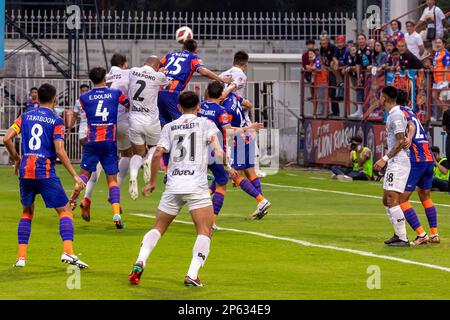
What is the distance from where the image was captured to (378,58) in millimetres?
31500

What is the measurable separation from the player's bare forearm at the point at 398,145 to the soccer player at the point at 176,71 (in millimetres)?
4937

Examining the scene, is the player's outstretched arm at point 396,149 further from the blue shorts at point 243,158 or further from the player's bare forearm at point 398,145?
the blue shorts at point 243,158

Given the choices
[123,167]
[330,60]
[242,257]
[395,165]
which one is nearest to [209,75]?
[123,167]

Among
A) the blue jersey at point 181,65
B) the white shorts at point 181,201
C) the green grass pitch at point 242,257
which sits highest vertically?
the blue jersey at point 181,65

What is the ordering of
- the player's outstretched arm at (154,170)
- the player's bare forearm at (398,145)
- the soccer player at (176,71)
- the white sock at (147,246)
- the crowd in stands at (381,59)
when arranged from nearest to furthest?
the white sock at (147,246) < the player's outstretched arm at (154,170) < the player's bare forearm at (398,145) < the soccer player at (176,71) < the crowd in stands at (381,59)

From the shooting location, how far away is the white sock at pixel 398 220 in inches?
649

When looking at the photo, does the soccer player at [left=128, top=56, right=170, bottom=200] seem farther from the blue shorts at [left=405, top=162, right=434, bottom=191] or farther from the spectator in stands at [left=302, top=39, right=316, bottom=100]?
the spectator in stands at [left=302, top=39, right=316, bottom=100]

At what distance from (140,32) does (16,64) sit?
4516 millimetres

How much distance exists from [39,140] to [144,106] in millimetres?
6331

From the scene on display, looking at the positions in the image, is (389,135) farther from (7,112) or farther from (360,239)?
(7,112)

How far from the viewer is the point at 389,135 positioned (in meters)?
16.6

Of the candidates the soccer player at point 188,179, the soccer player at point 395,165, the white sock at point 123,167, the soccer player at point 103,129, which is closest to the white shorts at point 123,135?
the white sock at point 123,167

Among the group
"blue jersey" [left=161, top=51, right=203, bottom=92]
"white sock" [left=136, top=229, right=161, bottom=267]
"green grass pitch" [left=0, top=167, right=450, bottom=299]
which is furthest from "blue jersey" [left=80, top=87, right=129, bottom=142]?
"white sock" [left=136, top=229, right=161, bottom=267]
